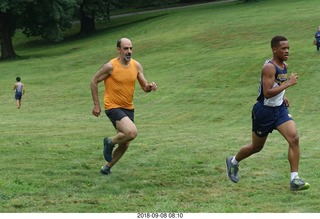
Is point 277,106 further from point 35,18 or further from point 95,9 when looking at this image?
point 95,9

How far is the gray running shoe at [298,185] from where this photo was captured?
954 cm

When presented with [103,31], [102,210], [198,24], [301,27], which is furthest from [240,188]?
[103,31]

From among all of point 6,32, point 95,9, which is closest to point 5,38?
point 6,32

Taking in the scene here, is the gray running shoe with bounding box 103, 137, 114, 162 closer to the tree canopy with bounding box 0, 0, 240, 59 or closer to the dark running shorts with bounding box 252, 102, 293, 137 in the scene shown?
the dark running shorts with bounding box 252, 102, 293, 137

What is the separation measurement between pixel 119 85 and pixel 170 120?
16.4 meters

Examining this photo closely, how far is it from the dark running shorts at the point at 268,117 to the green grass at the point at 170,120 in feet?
2.89

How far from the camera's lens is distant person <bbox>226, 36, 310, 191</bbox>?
9750 mm

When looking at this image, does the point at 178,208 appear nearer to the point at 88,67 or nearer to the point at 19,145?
the point at 19,145

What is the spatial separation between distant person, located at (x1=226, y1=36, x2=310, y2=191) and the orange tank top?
6.86ft

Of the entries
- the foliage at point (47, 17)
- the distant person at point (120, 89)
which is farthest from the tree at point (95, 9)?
the distant person at point (120, 89)

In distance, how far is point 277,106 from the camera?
33.2ft

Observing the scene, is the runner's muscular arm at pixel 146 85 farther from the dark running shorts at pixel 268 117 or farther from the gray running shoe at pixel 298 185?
the gray running shoe at pixel 298 185

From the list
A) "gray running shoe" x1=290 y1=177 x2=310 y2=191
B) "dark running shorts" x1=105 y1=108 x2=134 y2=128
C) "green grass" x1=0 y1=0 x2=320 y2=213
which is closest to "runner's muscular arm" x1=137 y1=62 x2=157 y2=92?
"dark running shorts" x1=105 y1=108 x2=134 y2=128

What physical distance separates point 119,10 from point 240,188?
81.7m
